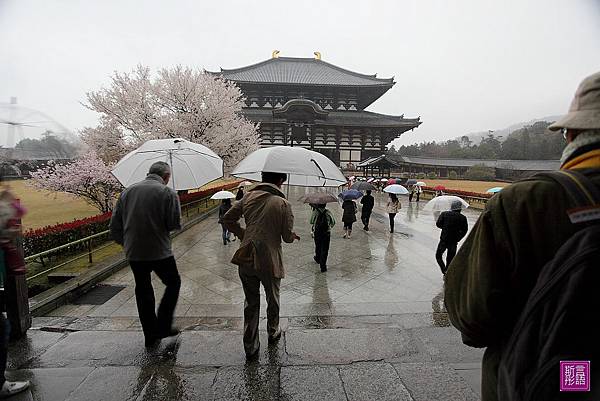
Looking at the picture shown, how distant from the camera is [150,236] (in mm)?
2754

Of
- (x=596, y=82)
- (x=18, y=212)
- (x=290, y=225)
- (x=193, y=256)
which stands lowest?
(x=193, y=256)

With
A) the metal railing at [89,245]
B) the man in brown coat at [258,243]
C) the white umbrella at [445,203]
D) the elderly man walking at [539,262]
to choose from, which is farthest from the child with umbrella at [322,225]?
the elderly man walking at [539,262]

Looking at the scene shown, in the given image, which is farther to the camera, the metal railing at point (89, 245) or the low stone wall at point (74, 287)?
the metal railing at point (89, 245)

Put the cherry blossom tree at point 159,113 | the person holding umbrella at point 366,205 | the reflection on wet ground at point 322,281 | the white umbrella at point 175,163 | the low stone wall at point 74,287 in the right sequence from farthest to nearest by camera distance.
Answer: the cherry blossom tree at point 159,113
the person holding umbrella at point 366,205
the reflection on wet ground at point 322,281
the low stone wall at point 74,287
the white umbrella at point 175,163

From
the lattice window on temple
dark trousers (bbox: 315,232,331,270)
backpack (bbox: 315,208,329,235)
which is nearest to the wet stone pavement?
dark trousers (bbox: 315,232,331,270)

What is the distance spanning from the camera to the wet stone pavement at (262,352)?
7.47 feet

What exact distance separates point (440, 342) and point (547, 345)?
266 cm

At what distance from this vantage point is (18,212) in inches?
87.8

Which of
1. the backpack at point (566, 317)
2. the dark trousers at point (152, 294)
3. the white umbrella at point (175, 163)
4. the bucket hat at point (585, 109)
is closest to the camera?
the backpack at point (566, 317)

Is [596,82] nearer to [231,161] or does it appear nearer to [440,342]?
[440,342]

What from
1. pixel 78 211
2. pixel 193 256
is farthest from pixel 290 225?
pixel 78 211

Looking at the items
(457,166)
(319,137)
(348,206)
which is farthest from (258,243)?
(457,166)

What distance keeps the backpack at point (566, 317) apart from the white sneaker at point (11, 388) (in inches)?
125

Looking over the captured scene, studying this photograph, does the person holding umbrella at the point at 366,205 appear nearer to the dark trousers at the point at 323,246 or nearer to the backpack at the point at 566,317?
the dark trousers at the point at 323,246
